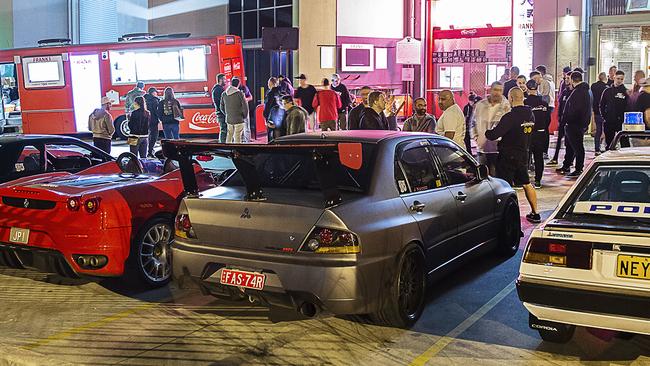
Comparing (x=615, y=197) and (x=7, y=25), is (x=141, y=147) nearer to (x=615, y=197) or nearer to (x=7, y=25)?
(x=615, y=197)

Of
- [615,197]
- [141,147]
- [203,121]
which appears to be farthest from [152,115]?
[615,197]

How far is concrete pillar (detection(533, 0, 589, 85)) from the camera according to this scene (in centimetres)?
1992

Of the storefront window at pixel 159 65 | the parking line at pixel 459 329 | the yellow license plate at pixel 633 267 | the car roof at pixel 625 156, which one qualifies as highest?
the storefront window at pixel 159 65

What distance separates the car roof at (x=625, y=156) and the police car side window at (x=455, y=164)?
158cm

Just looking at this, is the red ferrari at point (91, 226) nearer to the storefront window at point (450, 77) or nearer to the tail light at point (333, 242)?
the tail light at point (333, 242)

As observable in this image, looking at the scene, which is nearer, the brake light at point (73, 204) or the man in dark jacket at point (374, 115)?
the brake light at point (73, 204)

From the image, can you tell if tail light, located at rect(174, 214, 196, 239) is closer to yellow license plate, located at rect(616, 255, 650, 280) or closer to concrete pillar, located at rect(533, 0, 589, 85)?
yellow license plate, located at rect(616, 255, 650, 280)

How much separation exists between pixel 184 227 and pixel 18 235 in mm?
1838

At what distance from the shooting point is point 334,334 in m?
5.53

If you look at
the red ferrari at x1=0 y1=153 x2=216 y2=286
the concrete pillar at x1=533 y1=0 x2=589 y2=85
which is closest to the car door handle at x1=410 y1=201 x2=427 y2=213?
the red ferrari at x1=0 y1=153 x2=216 y2=286

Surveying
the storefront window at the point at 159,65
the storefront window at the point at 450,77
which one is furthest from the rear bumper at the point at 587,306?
the storefront window at the point at 450,77

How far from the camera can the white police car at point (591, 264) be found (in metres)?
4.36

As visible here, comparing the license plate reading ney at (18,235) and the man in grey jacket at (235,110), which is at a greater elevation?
the man in grey jacket at (235,110)

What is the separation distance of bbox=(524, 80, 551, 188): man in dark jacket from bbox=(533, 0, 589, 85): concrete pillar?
26.7 feet
